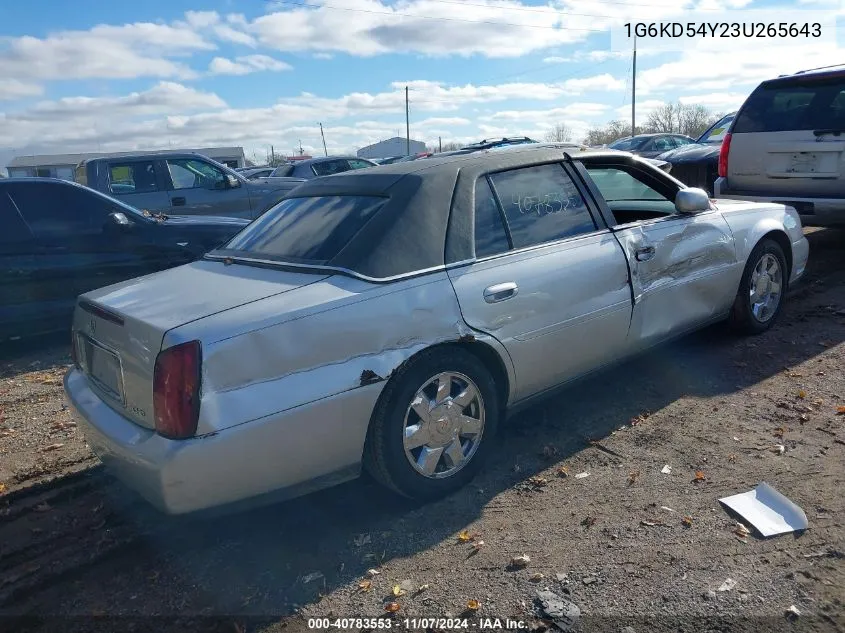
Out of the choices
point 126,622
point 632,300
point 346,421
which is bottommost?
point 126,622

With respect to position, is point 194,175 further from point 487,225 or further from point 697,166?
point 487,225

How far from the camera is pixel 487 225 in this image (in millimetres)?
3590

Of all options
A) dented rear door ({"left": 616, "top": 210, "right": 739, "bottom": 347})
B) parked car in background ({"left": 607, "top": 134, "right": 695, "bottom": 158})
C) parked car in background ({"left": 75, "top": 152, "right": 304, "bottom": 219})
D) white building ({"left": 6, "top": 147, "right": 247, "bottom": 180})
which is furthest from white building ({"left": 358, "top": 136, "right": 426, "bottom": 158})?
dented rear door ({"left": 616, "top": 210, "right": 739, "bottom": 347})

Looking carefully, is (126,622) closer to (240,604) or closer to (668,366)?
(240,604)

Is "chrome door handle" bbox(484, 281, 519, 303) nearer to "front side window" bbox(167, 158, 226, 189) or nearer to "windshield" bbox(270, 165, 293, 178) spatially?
"front side window" bbox(167, 158, 226, 189)

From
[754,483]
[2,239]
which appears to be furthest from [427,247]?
[2,239]

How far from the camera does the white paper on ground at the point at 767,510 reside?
294cm

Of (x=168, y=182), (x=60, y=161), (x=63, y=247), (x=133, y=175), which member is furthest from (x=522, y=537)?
(x=60, y=161)

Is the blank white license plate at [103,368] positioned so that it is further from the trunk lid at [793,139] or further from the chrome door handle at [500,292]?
the trunk lid at [793,139]

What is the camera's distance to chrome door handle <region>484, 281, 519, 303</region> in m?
3.38

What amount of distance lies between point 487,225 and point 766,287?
9.45ft

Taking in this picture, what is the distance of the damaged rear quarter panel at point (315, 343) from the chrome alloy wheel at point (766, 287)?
3044 mm

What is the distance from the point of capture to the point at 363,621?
2.59 metres

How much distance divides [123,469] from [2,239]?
438cm
